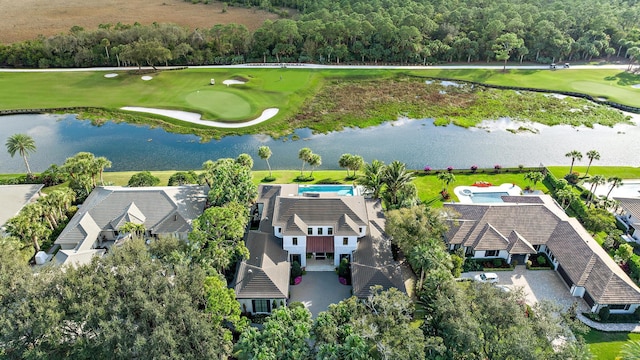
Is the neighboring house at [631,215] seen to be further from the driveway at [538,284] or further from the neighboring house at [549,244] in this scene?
the driveway at [538,284]

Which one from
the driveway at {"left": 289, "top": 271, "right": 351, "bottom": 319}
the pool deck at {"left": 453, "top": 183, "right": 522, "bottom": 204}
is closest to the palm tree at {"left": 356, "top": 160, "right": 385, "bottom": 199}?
the pool deck at {"left": 453, "top": 183, "right": 522, "bottom": 204}

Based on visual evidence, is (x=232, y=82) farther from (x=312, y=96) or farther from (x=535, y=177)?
(x=535, y=177)

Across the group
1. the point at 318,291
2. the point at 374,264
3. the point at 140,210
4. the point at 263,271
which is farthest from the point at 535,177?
the point at 140,210

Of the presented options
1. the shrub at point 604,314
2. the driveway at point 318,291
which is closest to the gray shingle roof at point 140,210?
the driveway at point 318,291

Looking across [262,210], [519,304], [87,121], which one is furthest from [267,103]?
[519,304]

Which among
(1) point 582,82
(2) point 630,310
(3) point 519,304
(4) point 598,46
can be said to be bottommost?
(2) point 630,310

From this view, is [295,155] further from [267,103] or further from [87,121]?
[87,121]

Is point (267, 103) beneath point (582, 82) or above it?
beneath
